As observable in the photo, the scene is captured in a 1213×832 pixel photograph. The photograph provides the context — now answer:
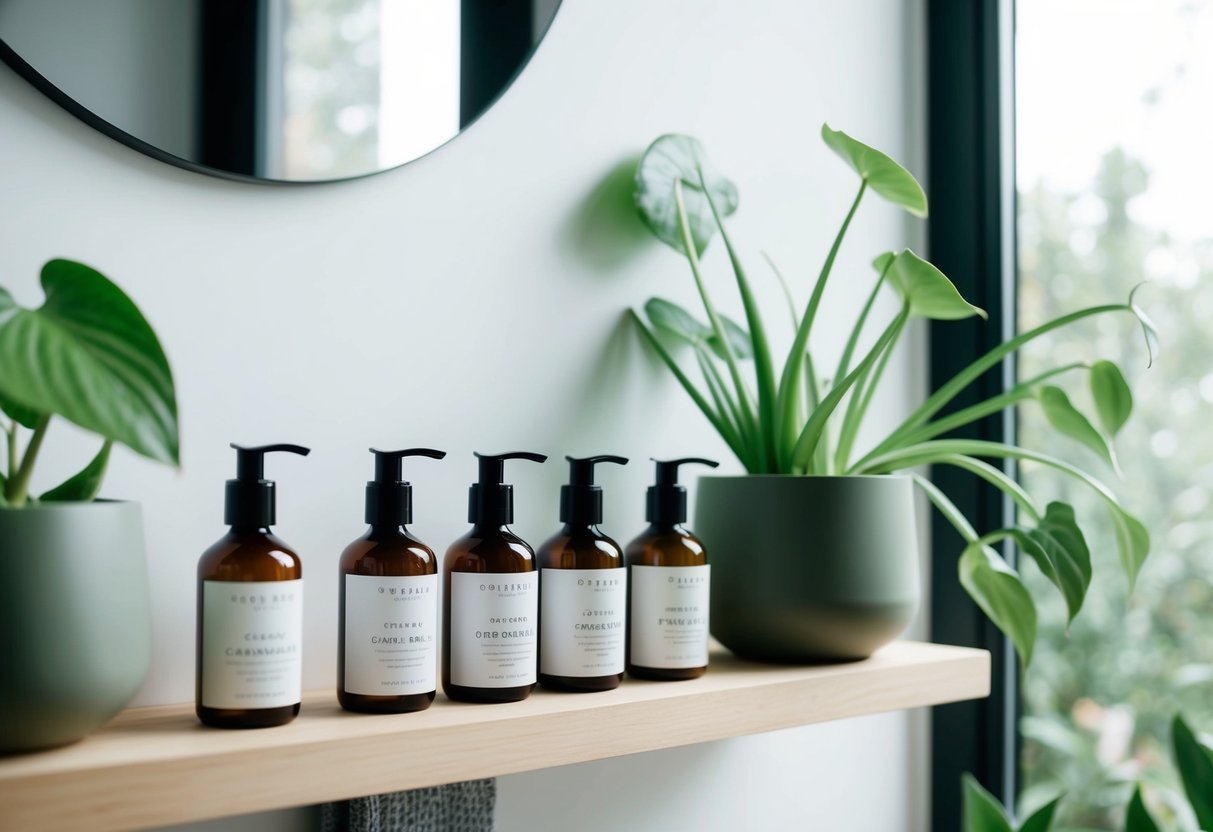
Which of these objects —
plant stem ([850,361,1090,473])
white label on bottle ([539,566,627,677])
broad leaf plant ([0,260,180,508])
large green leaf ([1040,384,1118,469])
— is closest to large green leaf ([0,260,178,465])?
broad leaf plant ([0,260,180,508])

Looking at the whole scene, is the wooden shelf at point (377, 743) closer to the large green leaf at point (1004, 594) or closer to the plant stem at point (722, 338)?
the large green leaf at point (1004, 594)

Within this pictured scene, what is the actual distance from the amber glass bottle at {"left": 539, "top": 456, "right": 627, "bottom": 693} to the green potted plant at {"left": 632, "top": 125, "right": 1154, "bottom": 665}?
13 cm

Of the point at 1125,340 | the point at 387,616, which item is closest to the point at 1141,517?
the point at 1125,340

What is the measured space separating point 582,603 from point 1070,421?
0.42 meters

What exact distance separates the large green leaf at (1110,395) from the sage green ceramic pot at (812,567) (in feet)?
0.58

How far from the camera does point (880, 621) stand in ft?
2.59

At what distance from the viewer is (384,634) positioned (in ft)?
2.03

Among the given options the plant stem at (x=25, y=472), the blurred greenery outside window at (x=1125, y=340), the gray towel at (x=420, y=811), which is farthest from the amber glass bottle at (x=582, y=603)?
the blurred greenery outside window at (x=1125, y=340)

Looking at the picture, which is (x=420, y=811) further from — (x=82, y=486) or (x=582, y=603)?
(x=82, y=486)

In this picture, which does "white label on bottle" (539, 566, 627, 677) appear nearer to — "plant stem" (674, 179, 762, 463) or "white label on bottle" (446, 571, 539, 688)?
"white label on bottle" (446, 571, 539, 688)

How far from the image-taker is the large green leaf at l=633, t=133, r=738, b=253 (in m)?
0.85

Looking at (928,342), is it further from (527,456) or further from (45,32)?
(45,32)

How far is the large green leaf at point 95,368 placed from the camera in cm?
42

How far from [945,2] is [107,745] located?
1.05 meters
